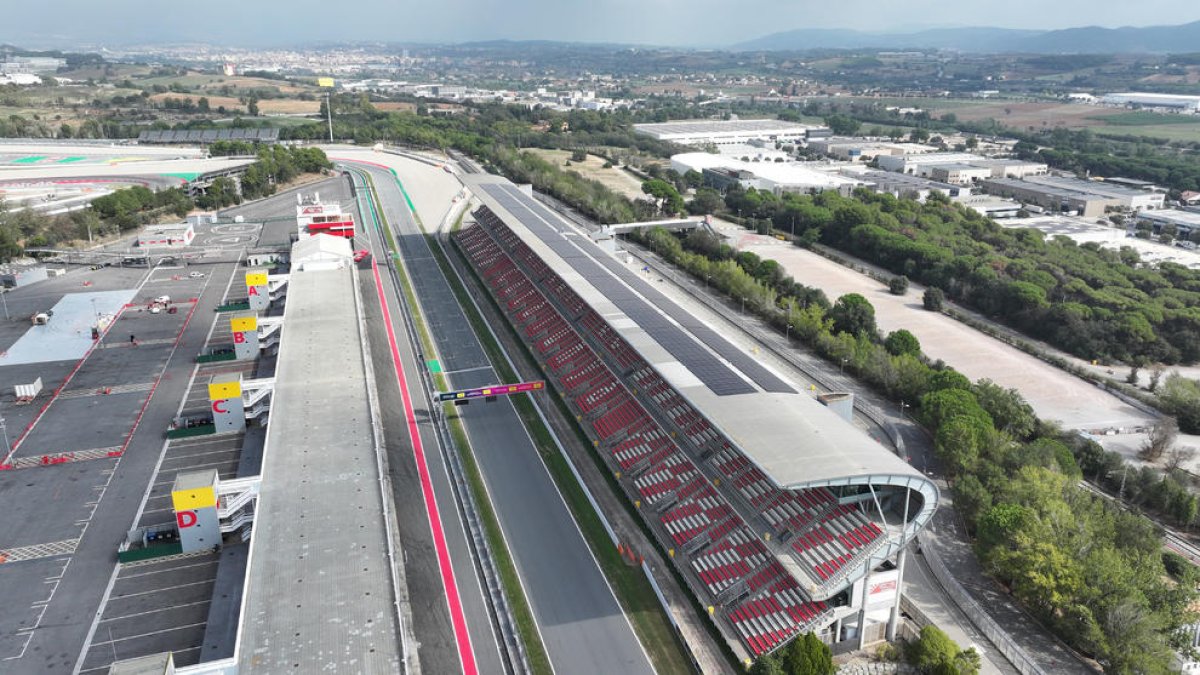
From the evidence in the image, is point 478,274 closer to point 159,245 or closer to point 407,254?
point 407,254

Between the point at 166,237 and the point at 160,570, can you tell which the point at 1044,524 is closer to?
the point at 160,570

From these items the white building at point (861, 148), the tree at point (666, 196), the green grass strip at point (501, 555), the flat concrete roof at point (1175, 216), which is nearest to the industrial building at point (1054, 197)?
the flat concrete roof at point (1175, 216)

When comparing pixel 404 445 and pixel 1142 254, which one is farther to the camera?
pixel 1142 254

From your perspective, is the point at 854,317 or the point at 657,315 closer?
the point at 657,315

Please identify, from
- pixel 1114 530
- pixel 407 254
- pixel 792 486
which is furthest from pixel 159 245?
pixel 1114 530

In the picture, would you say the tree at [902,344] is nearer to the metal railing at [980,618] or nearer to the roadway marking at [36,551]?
the metal railing at [980,618]

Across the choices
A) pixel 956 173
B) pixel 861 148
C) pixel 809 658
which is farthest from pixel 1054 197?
pixel 809 658
